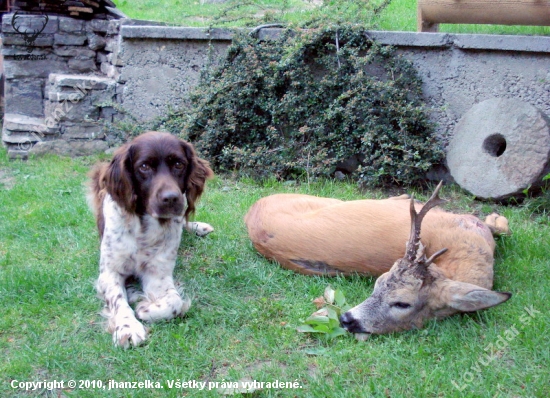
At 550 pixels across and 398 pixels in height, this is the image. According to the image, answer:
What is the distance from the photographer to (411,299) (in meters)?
3.50

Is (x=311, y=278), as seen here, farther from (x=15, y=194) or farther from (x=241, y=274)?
(x=15, y=194)

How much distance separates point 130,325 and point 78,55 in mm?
6434

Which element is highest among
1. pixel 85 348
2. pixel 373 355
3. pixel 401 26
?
pixel 401 26

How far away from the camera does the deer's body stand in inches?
141

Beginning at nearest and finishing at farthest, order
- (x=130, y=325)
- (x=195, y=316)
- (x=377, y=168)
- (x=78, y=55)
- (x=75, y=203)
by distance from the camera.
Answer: (x=130, y=325) < (x=195, y=316) < (x=75, y=203) < (x=377, y=168) < (x=78, y=55)

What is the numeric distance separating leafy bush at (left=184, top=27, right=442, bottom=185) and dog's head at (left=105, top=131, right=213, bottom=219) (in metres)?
2.81

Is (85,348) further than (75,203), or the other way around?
(75,203)

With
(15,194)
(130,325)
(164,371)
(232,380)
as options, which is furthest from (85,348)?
(15,194)

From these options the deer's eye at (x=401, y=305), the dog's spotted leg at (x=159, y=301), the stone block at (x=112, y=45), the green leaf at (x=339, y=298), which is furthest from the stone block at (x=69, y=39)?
the deer's eye at (x=401, y=305)

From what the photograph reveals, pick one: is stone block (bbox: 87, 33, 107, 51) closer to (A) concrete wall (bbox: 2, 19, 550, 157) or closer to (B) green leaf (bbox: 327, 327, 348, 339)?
(A) concrete wall (bbox: 2, 19, 550, 157)

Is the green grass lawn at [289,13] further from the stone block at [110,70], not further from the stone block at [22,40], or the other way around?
the stone block at [22,40]

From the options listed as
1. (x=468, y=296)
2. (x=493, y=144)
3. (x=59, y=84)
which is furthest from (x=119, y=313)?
(x=59, y=84)

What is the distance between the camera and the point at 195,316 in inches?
150

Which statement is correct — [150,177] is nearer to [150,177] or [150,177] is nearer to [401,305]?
[150,177]
